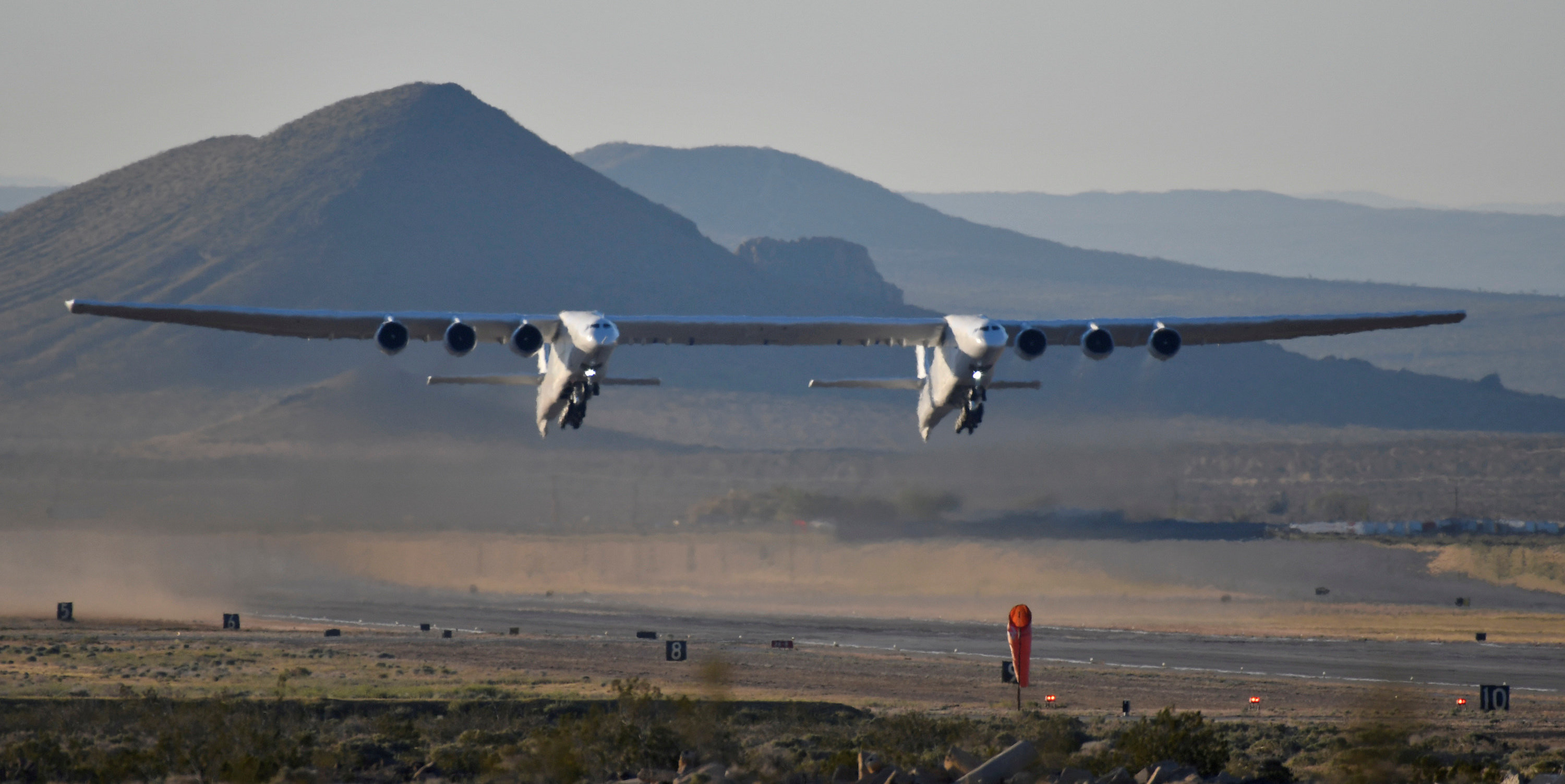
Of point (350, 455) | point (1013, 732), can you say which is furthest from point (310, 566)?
point (1013, 732)

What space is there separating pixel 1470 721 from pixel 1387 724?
7.31m

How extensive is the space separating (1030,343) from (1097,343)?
1840mm

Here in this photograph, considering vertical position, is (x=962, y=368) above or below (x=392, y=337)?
below

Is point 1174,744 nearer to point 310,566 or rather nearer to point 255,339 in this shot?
point 310,566

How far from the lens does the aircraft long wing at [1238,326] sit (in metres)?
46.2

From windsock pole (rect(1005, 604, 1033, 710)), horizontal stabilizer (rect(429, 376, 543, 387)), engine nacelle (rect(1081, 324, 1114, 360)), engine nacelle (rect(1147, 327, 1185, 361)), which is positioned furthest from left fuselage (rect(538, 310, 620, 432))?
engine nacelle (rect(1147, 327, 1185, 361))

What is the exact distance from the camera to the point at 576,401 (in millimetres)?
42594

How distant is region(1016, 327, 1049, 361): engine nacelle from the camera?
41.2m

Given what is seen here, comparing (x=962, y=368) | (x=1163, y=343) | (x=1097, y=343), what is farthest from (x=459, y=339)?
(x=1163, y=343)

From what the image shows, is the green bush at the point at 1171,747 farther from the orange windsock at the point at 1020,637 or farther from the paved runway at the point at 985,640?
the paved runway at the point at 985,640

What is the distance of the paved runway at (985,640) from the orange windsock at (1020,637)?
14.2m

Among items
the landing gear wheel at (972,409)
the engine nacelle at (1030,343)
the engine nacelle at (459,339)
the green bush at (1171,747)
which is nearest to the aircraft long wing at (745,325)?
the engine nacelle at (1030,343)

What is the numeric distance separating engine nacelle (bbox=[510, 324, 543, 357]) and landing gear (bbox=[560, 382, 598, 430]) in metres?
2.59

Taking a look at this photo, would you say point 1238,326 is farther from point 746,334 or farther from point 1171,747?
point 1171,747
